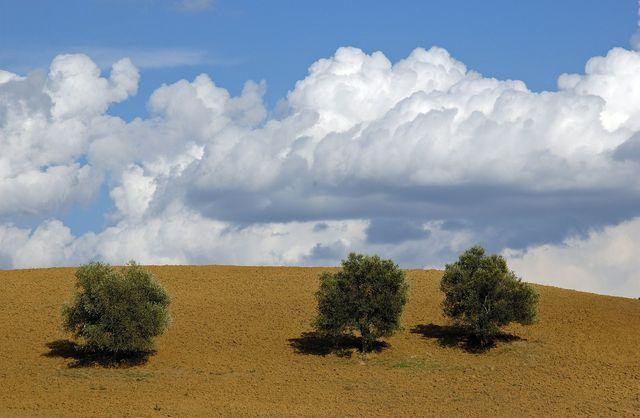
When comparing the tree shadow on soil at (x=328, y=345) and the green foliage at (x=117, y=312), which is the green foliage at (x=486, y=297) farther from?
the green foliage at (x=117, y=312)

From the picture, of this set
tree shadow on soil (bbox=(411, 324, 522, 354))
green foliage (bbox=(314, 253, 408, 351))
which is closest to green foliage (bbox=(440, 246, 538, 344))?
tree shadow on soil (bbox=(411, 324, 522, 354))

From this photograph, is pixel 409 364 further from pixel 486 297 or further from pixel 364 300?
pixel 486 297

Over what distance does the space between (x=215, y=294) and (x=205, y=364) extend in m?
20.1

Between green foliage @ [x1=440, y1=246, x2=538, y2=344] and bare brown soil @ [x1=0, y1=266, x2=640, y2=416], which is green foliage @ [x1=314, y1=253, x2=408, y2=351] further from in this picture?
green foliage @ [x1=440, y1=246, x2=538, y2=344]

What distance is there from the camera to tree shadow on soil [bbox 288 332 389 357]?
74875 millimetres

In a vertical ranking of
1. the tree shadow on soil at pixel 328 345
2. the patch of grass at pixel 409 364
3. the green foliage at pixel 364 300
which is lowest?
the patch of grass at pixel 409 364

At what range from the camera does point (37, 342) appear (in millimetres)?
75250

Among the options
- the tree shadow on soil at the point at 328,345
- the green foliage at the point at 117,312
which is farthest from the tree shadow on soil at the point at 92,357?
the tree shadow on soil at the point at 328,345

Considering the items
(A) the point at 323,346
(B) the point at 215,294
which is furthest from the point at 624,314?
(B) the point at 215,294

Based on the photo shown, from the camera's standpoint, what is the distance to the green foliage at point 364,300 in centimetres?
7419

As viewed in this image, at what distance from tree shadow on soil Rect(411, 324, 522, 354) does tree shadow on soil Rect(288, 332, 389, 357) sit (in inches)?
187

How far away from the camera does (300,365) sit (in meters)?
71.2

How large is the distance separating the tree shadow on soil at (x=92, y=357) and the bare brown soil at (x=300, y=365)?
0.75ft

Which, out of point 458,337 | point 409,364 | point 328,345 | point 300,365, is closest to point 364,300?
point 328,345
